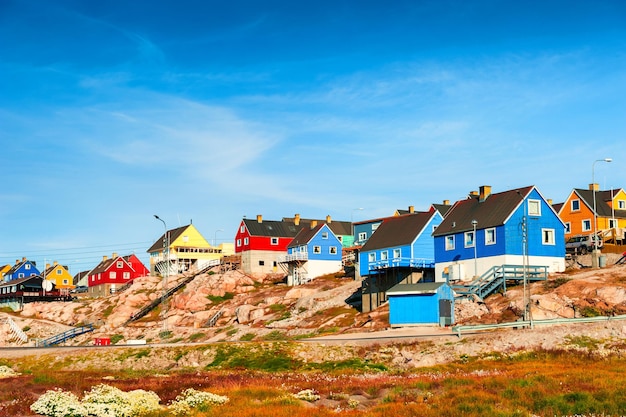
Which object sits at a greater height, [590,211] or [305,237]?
[590,211]

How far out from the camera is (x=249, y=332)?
237 ft

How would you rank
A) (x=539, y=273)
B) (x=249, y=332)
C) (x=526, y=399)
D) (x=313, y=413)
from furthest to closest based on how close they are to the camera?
(x=249, y=332), (x=539, y=273), (x=526, y=399), (x=313, y=413)

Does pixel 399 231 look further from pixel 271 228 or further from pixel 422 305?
pixel 271 228

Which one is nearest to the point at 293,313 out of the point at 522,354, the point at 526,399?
the point at 522,354

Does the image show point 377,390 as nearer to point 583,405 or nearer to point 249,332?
point 583,405

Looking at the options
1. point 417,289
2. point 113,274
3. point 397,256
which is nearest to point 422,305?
point 417,289

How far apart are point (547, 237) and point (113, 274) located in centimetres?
9024

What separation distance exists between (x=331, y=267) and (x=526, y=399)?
77.8 m

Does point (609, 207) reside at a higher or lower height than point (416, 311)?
higher

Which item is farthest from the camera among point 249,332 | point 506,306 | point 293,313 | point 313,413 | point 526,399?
point 293,313

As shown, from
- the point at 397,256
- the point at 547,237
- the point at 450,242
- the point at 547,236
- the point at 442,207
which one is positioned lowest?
the point at 397,256

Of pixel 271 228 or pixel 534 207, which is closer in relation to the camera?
pixel 534 207

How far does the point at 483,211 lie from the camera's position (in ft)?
243

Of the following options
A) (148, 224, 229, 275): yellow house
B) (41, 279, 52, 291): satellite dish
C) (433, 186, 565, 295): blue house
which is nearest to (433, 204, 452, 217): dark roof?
(433, 186, 565, 295): blue house
